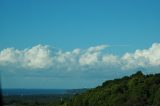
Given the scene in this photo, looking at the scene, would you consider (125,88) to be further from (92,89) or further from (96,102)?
(92,89)

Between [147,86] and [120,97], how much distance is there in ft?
24.3

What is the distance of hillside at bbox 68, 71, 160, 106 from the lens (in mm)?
87938

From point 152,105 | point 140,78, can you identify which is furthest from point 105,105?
point 140,78

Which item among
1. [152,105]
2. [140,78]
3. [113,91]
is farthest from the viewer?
[140,78]

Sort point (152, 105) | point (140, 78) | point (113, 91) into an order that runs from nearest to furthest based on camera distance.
Result: 1. point (152, 105)
2. point (113, 91)
3. point (140, 78)

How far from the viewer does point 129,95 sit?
90438 millimetres

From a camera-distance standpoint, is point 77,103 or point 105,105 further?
point 77,103

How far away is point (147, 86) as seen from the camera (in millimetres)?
93688

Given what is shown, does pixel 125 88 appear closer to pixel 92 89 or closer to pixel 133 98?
pixel 133 98

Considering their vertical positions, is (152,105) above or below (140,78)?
below

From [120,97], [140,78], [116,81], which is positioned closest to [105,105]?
[120,97]

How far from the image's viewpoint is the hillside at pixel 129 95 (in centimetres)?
8794

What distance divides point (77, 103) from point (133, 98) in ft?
47.8

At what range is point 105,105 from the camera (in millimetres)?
90125
